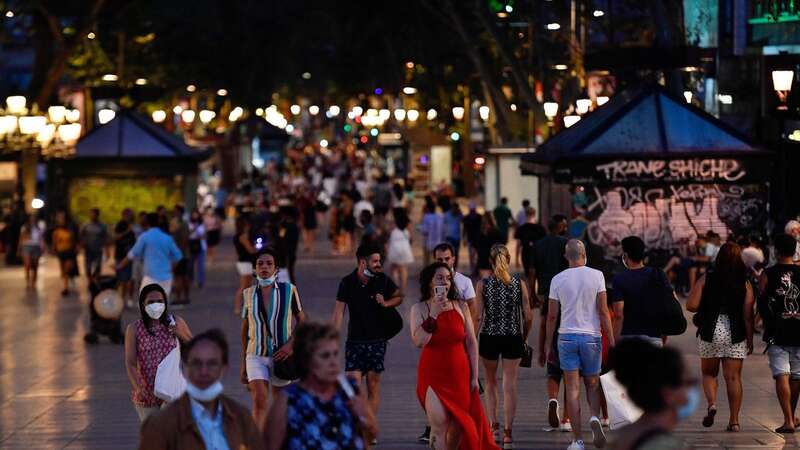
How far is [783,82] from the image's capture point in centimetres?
2355

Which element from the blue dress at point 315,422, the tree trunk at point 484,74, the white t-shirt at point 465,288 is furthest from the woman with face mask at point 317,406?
the tree trunk at point 484,74

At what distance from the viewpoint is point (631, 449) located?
20.5 ft

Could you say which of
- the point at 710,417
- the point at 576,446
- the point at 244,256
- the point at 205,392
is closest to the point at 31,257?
the point at 244,256

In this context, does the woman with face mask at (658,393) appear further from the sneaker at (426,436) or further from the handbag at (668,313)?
the sneaker at (426,436)

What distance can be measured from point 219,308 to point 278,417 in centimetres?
1989

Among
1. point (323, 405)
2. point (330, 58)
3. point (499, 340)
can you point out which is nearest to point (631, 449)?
point (323, 405)

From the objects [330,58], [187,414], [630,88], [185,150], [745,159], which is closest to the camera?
[187,414]

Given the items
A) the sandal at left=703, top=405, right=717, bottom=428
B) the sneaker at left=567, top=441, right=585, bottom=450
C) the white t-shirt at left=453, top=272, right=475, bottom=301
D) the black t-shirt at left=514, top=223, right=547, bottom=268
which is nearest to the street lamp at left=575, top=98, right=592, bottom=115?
the black t-shirt at left=514, top=223, right=547, bottom=268

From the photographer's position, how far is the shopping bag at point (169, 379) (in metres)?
10.8

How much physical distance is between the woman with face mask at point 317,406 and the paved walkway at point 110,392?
245 inches

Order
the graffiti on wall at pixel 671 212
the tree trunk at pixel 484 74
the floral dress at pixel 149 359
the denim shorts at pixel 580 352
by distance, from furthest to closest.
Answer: the tree trunk at pixel 484 74
the graffiti on wall at pixel 671 212
the denim shorts at pixel 580 352
the floral dress at pixel 149 359

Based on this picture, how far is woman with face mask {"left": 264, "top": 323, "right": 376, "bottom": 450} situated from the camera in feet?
23.8

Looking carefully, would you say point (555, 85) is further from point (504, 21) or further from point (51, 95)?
point (51, 95)

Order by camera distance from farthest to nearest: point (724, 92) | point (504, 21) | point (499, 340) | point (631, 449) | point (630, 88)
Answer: point (504, 21) → point (724, 92) → point (630, 88) → point (499, 340) → point (631, 449)
